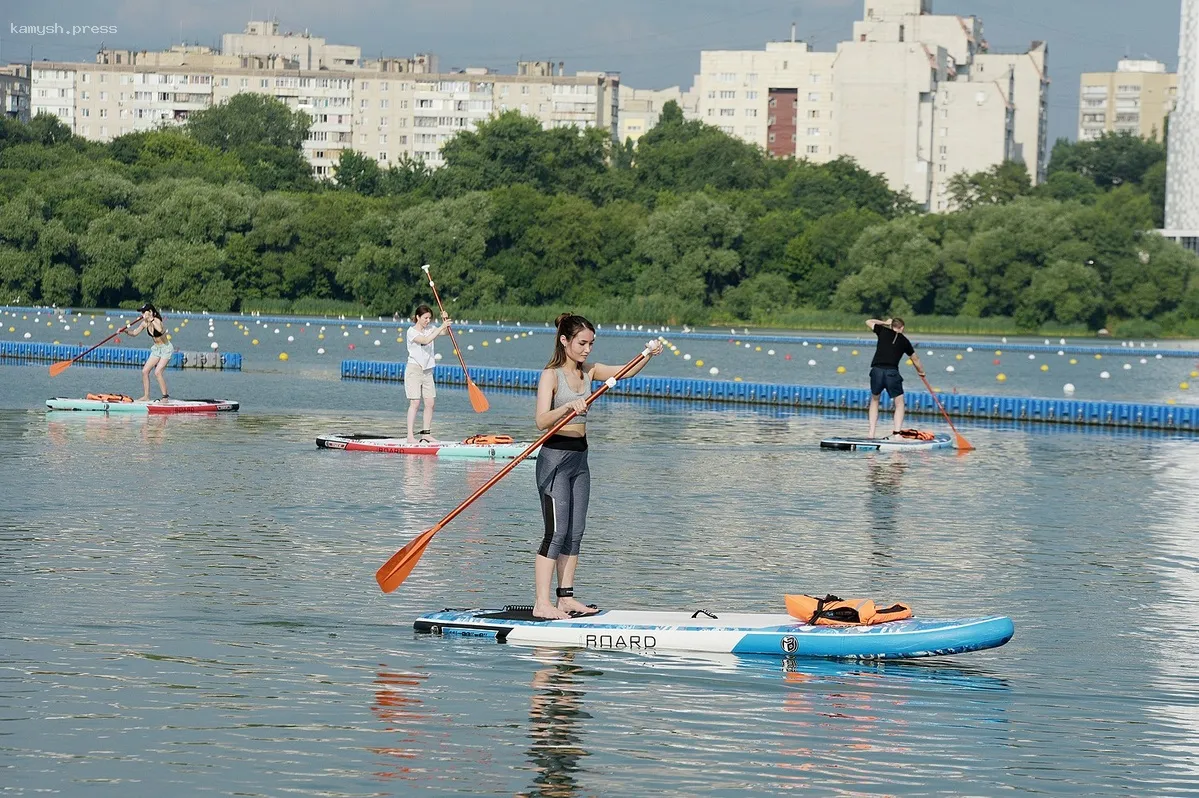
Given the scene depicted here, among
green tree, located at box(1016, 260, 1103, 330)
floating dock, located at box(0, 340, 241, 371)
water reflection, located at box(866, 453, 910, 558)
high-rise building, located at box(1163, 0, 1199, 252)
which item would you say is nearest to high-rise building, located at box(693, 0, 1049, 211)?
high-rise building, located at box(1163, 0, 1199, 252)

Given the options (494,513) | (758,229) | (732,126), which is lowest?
(494,513)

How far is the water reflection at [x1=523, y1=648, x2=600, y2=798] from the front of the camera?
9.36 metres

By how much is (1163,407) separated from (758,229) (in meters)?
66.8

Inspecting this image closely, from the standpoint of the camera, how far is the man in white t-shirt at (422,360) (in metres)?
23.6

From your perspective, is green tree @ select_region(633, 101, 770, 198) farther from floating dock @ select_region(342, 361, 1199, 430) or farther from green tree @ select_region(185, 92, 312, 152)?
floating dock @ select_region(342, 361, 1199, 430)

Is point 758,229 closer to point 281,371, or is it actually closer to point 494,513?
point 281,371

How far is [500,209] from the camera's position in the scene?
335ft

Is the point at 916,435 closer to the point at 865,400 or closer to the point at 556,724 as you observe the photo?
the point at 865,400

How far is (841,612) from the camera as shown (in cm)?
1235

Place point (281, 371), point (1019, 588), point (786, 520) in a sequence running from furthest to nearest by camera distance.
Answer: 1. point (281, 371)
2. point (786, 520)
3. point (1019, 588)

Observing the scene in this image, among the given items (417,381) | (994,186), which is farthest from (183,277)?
(417,381)

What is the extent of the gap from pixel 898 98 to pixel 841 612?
15788 cm

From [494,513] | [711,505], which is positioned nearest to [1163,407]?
[711,505]

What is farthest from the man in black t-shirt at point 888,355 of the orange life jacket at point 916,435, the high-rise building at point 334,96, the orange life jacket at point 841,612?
the high-rise building at point 334,96
